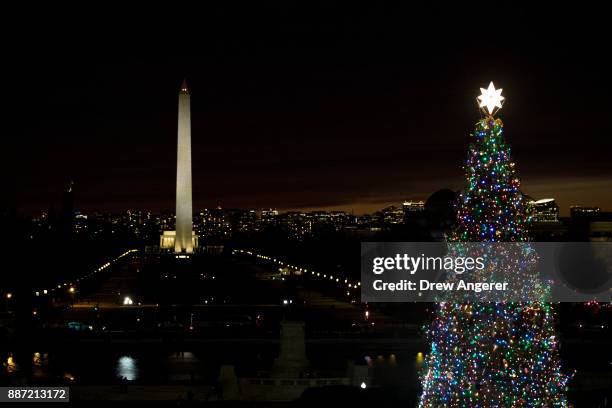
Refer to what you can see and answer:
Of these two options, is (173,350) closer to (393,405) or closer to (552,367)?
(393,405)

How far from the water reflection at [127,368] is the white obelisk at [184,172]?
66202 millimetres

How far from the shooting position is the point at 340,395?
66.7ft

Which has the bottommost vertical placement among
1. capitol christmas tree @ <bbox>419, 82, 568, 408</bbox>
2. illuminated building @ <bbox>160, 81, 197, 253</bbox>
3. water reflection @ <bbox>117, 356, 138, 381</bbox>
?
water reflection @ <bbox>117, 356, 138, 381</bbox>

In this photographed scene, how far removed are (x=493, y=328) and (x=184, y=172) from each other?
8768 centimetres

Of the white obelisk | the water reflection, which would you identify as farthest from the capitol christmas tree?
the white obelisk

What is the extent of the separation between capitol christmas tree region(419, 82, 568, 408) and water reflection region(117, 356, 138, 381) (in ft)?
44.8

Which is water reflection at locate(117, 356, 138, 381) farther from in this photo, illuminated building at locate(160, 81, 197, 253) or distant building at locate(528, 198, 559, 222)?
distant building at locate(528, 198, 559, 222)

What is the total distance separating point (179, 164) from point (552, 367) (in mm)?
87773

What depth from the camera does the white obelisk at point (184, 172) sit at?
328 ft

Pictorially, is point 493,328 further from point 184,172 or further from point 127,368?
point 184,172

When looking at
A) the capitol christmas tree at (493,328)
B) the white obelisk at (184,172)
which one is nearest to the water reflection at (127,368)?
the capitol christmas tree at (493,328)

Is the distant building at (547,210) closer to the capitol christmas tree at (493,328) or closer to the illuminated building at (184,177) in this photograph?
the illuminated building at (184,177)

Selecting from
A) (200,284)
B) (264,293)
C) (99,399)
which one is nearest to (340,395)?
(99,399)

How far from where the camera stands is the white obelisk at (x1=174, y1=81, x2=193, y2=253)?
Result: 10006 cm
